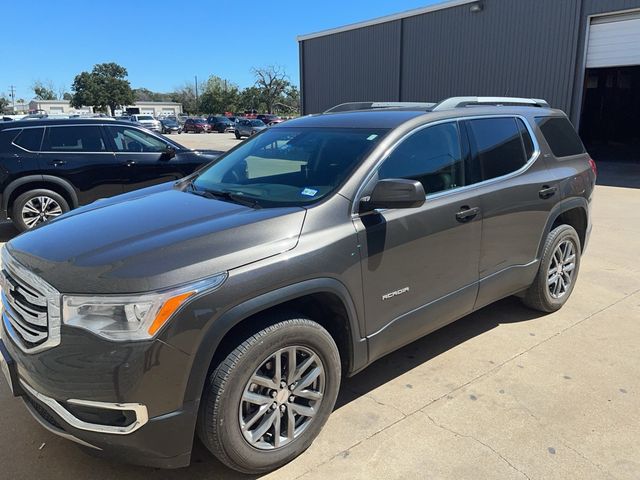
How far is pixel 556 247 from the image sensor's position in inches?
171

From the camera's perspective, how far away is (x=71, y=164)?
7586mm

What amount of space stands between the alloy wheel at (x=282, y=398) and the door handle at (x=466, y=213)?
1.38 m

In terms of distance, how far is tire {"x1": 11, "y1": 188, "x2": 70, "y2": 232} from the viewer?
734 cm

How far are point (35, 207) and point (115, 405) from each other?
6.38 metres

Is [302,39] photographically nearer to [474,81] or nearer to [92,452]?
[474,81]

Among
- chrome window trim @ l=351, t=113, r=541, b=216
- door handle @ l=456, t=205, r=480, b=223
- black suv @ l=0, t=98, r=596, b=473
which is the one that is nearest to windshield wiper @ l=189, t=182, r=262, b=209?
black suv @ l=0, t=98, r=596, b=473

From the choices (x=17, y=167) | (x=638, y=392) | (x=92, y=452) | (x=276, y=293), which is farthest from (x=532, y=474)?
(x=17, y=167)

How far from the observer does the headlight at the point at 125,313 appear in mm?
2098

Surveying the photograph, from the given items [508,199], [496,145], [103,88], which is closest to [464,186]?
[508,199]

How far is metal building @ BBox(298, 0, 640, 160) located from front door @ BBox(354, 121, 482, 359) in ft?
48.9

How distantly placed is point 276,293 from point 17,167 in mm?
6490

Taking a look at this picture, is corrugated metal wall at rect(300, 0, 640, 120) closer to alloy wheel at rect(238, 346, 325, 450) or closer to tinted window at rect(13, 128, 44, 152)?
tinted window at rect(13, 128, 44, 152)

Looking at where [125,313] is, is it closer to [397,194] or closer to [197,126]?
[397,194]

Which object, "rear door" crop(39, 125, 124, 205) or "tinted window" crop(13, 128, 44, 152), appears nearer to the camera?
"tinted window" crop(13, 128, 44, 152)
